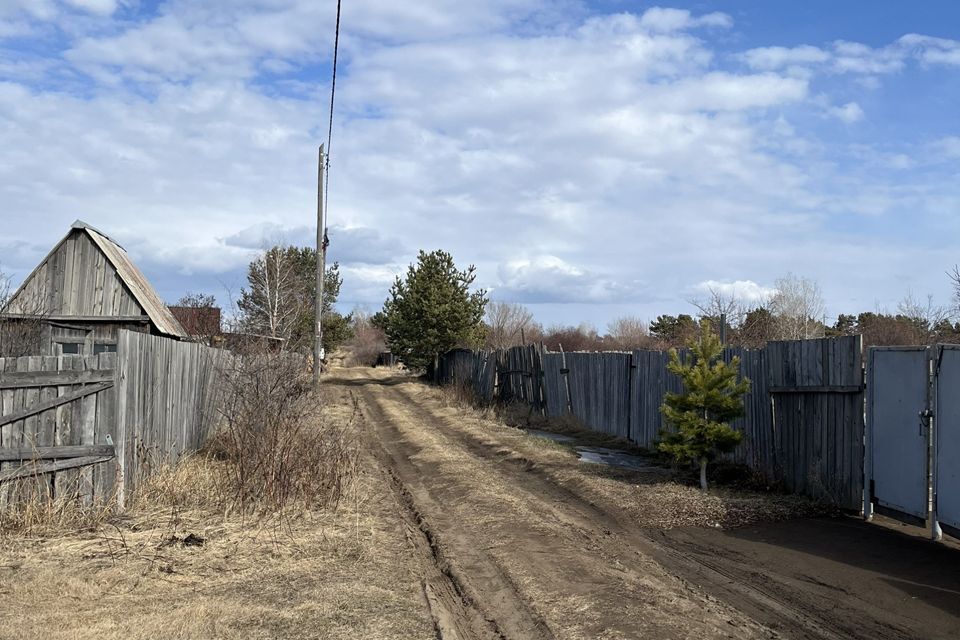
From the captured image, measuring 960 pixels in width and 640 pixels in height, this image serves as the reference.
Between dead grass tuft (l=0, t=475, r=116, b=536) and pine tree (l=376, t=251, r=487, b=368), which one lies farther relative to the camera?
pine tree (l=376, t=251, r=487, b=368)

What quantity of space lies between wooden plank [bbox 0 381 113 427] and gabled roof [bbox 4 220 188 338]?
395 inches

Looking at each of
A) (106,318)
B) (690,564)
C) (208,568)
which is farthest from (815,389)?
(106,318)

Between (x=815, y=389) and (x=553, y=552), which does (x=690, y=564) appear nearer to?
(x=553, y=552)

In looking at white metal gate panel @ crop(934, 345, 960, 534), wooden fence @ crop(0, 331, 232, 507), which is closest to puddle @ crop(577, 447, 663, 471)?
white metal gate panel @ crop(934, 345, 960, 534)

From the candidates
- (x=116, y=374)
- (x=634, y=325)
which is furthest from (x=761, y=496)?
(x=634, y=325)

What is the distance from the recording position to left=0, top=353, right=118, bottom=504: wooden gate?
7.49 m

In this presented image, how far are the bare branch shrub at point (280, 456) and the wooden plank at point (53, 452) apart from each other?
136 cm

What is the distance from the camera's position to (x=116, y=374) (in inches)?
321

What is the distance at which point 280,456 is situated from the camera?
8.61 metres

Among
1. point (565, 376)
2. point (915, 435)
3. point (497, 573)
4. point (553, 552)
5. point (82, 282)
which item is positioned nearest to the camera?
point (497, 573)

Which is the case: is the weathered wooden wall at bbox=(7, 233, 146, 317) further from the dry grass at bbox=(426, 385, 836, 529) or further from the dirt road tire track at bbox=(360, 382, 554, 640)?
the dirt road tire track at bbox=(360, 382, 554, 640)

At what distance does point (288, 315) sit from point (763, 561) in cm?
2944

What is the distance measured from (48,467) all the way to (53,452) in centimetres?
14

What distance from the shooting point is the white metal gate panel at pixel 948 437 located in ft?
24.0
